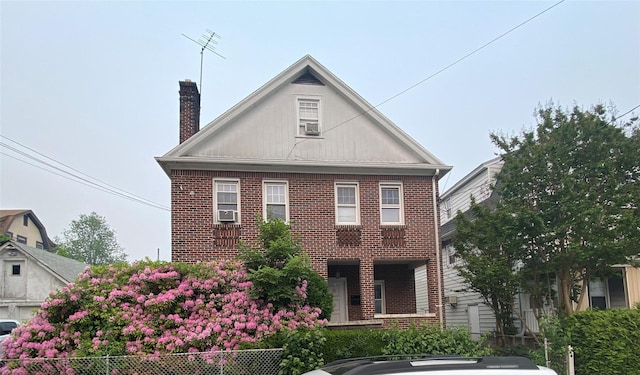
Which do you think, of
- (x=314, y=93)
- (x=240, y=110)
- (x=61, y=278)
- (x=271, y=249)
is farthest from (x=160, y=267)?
(x=61, y=278)

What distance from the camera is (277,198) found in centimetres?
1764

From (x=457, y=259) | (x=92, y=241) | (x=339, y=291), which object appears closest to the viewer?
(x=339, y=291)

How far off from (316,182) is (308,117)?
2257 mm

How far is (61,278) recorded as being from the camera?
31594 mm

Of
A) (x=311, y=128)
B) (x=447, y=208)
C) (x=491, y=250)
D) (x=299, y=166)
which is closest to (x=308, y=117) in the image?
(x=311, y=128)

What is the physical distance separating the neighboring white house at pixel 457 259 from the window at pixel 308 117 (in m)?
7.35

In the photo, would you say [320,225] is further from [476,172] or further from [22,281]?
[22,281]

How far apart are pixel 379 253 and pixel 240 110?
247 inches

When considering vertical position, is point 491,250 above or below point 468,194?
below

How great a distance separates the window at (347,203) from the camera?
17969mm

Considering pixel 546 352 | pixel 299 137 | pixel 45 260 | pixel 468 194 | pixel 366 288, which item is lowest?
pixel 546 352

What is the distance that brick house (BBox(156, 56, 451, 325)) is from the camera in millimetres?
17062

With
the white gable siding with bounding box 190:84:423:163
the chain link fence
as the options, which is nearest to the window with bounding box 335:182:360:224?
the white gable siding with bounding box 190:84:423:163

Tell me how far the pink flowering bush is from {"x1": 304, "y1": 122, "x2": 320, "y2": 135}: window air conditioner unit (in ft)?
18.9
